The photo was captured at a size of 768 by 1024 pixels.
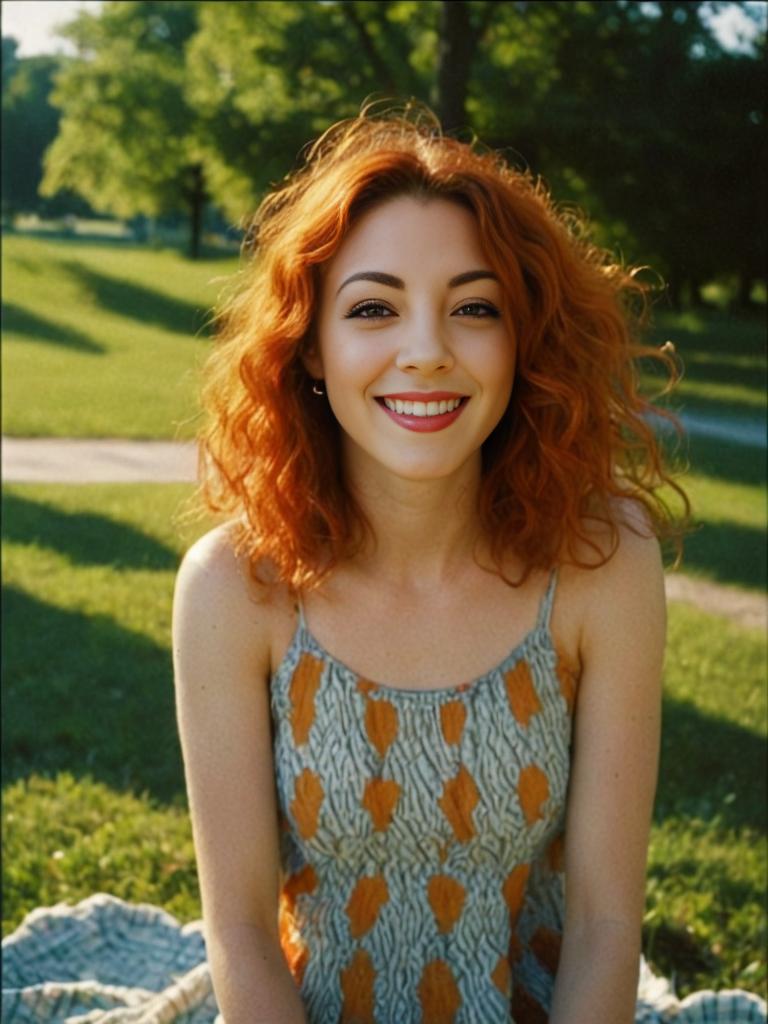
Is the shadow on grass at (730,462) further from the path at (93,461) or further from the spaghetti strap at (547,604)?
the spaghetti strap at (547,604)

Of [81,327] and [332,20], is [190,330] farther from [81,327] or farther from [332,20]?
[332,20]

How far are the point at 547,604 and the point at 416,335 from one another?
0.44 metres

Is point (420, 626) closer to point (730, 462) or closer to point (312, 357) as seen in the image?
point (312, 357)

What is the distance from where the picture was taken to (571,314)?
1868 millimetres

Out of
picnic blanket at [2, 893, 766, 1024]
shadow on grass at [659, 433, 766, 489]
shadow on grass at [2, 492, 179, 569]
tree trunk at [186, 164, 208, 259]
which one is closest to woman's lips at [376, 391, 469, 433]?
picnic blanket at [2, 893, 766, 1024]

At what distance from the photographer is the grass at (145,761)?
2990 mm

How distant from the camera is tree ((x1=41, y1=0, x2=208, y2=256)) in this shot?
6484 millimetres

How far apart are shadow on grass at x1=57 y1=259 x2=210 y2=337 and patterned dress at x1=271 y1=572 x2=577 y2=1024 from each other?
19.4 ft

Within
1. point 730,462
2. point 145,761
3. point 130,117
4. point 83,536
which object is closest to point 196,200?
point 130,117

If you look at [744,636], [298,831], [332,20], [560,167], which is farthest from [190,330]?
[298,831]

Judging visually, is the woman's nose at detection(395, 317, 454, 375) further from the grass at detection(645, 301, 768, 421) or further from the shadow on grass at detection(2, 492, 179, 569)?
the grass at detection(645, 301, 768, 421)

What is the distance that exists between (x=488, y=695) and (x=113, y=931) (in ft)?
3.49

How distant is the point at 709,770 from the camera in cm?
387

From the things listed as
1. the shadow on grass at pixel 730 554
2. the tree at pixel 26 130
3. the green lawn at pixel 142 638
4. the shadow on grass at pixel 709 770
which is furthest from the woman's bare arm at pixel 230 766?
the tree at pixel 26 130
